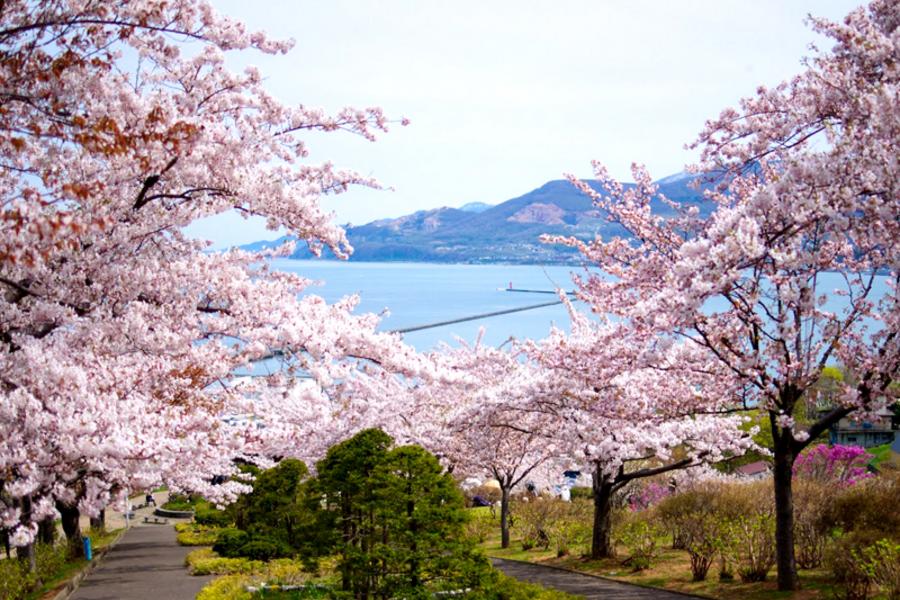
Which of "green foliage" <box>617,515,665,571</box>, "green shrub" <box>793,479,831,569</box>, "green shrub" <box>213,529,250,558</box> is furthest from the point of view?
"green shrub" <box>213,529,250,558</box>

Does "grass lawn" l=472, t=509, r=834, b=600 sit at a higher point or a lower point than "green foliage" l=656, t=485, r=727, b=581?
lower

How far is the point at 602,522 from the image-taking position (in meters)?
18.5

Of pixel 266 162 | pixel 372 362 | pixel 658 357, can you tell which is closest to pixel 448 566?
pixel 372 362

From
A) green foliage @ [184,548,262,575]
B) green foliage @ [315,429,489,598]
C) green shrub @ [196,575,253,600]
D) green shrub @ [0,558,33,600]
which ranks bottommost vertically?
green foliage @ [184,548,262,575]

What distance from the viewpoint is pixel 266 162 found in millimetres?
→ 9391

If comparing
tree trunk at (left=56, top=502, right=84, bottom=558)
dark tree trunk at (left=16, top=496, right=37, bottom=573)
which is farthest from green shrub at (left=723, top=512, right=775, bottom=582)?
tree trunk at (left=56, top=502, right=84, bottom=558)

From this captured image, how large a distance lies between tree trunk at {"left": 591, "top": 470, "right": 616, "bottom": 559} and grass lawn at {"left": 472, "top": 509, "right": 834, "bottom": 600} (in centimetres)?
28

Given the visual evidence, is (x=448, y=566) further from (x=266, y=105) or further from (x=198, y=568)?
(x=198, y=568)

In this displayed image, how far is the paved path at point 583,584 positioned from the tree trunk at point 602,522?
113 cm

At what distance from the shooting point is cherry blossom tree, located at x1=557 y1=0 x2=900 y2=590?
279 inches

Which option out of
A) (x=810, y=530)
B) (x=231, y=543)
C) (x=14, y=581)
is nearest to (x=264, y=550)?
(x=231, y=543)

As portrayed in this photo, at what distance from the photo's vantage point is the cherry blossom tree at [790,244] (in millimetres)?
7098

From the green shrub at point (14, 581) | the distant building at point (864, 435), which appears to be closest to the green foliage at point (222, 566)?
the green shrub at point (14, 581)

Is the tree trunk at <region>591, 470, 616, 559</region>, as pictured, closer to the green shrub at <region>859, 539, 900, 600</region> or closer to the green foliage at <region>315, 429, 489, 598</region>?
the green shrub at <region>859, 539, 900, 600</region>
